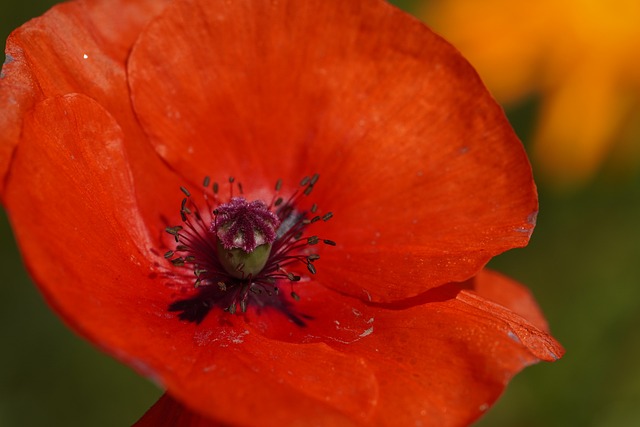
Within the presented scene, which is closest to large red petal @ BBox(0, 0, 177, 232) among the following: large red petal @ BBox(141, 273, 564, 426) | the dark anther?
the dark anther

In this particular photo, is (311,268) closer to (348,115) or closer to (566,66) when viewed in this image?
(348,115)

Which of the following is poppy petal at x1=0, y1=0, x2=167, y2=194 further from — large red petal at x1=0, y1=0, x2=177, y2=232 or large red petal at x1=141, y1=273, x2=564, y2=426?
large red petal at x1=141, y1=273, x2=564, y2=426

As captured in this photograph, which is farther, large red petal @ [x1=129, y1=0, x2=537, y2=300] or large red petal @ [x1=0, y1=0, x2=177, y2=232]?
large red petal @ [x1=129, y1=0, x2=537, y2=300]

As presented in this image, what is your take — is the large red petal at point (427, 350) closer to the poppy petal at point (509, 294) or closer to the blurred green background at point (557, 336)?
the poppy petal at point (509, 294)

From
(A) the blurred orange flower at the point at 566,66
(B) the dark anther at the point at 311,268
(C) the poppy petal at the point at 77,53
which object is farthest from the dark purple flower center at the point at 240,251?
(A) the blurred orange flower at the point at 566,66

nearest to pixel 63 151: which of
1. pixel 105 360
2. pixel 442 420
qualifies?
pixel 442 420

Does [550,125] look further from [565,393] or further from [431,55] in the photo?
[431,55]
